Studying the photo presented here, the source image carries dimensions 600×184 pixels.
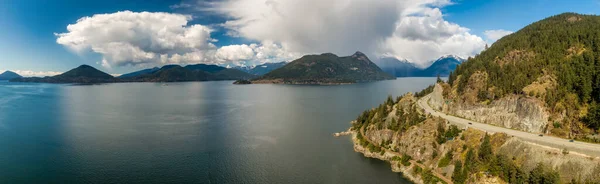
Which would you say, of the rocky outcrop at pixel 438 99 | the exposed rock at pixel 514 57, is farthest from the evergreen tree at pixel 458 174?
the exposed rock at pixel 514 57

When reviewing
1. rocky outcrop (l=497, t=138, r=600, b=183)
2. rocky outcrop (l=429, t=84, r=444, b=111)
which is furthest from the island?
rocky outcrop (l=429, t=84, r=444, b=111)

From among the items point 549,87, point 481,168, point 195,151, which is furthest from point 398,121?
point 195,151

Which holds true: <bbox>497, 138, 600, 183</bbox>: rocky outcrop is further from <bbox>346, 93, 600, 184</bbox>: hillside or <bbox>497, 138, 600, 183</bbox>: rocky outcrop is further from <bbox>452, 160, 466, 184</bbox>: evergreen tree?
<bbox>452, 160, 466, 184</bbox>: evergreen tree

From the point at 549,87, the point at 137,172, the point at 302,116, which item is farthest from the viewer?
the point at 302,116

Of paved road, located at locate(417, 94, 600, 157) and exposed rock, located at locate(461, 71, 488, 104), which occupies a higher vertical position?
exposed rock, located at locate(461, 71, 488, 104)

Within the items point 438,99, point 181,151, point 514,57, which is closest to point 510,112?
point 438,99

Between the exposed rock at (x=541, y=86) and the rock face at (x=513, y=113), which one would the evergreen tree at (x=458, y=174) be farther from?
the exposed rock at (x=541, y=86)

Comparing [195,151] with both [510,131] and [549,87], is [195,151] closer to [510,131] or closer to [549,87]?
[510,131]
